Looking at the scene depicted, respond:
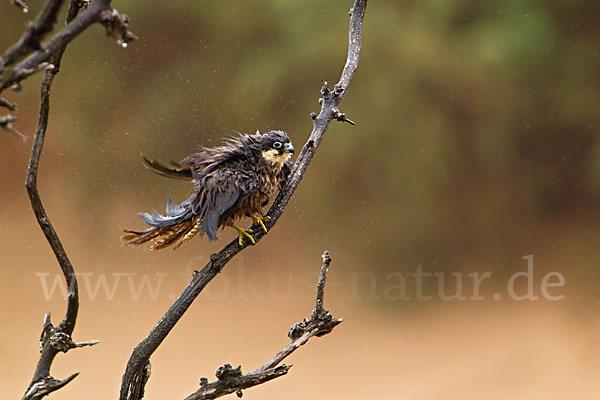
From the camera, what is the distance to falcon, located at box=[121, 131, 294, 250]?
1.35 m

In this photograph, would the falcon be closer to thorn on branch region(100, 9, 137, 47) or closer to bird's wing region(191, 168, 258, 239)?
bird's wing region(191, 168, 258, 239)

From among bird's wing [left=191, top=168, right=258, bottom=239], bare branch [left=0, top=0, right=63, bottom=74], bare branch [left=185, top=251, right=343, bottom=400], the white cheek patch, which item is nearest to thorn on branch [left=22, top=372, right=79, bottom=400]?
bare branch [left=185, top=251, right=343, bottom=400]

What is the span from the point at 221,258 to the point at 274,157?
9.6 inches

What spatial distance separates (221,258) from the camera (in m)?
1.32

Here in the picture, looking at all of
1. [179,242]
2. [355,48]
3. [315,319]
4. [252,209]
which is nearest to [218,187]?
[252,209]

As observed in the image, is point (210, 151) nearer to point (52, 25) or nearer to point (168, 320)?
point (168, 320)

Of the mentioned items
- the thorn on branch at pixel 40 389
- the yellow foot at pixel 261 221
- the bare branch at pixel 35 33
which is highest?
the yellow foot at pixel 261 221

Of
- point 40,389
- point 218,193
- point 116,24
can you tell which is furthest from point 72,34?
point 40,389

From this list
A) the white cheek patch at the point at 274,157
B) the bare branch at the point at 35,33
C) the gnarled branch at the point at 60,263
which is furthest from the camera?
the white cheek patch at the point at 274,157

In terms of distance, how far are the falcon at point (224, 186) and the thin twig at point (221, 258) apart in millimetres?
25

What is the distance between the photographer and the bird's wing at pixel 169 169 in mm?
1369

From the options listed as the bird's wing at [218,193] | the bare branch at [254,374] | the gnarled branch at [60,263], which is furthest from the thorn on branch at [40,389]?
the bird's wing at [218,193]

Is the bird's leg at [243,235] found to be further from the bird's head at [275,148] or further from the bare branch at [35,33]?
the bare branch at [35,33]

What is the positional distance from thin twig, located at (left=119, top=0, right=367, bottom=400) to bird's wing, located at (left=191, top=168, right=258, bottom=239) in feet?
0.24
